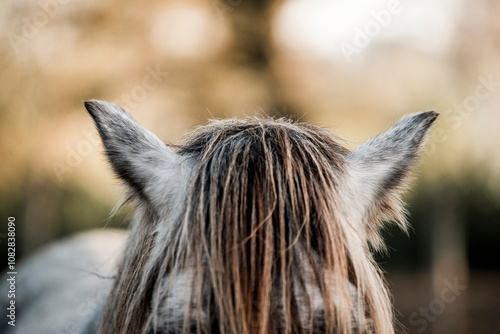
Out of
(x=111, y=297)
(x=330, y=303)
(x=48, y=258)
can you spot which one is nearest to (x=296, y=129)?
(x=330, y=303)

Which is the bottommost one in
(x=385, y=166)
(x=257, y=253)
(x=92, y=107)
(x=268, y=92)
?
(x=257, y=253)

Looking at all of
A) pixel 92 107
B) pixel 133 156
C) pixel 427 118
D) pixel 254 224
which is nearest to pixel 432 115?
pixel 427 118

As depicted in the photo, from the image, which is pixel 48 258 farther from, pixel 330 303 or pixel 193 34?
pixel 193 34

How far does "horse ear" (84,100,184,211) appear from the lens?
1543mm

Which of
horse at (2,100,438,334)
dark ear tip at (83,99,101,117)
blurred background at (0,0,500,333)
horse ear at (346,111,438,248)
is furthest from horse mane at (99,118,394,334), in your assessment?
blurred background at (0,0,500,333)

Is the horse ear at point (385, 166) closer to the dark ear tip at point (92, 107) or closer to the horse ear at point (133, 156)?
the horse ear at point (133, 156)

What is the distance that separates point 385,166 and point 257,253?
728 mm

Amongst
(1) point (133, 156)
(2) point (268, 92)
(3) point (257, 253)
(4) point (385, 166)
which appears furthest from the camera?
(2) point (268, 92)

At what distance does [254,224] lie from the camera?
4.20 ft

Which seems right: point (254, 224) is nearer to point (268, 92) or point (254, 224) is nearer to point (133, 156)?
point (133, 156)

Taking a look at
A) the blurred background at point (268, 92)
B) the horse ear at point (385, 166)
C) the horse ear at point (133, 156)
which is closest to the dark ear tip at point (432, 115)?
the horse ear at point (385, 166)

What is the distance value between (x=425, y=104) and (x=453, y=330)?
435cm

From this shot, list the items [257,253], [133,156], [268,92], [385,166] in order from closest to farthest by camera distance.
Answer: [257,253] < [133,156] < [385,166] < [268,92]

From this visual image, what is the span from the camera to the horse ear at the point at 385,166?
5.37 feet
